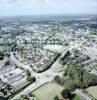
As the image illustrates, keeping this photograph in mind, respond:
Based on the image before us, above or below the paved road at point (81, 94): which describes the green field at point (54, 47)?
above

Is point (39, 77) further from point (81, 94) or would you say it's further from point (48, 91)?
point (81, 94)

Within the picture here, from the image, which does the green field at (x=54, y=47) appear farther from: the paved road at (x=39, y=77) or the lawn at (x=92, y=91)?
the lawn at (x=92, y=91)

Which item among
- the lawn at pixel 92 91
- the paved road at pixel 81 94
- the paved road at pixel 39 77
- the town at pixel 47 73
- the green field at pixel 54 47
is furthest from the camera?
the green field at pixel 54 47

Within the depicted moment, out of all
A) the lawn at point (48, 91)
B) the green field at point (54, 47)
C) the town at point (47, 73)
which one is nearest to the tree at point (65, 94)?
the town at point (47, 73)

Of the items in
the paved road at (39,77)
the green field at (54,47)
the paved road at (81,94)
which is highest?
the green field at (54,47)

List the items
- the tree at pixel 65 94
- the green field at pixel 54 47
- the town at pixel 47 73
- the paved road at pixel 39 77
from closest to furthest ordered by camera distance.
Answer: the tree at pixel 65 94
the town at pixel 47 73
the paved road at pixel 39 77
the green field at pixel 54 47

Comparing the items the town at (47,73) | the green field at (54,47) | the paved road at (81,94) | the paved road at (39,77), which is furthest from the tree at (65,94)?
the green field at (54,47)


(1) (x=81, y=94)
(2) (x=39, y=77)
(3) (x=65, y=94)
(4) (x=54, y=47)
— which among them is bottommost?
(1) (x=81, y=94)

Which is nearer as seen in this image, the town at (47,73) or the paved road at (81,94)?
the paved road at (81,94)

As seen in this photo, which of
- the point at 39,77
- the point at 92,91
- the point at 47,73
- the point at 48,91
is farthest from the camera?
the point at 47,73

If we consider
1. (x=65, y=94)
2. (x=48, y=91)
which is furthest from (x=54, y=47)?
(x=65, y=94)
